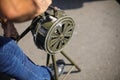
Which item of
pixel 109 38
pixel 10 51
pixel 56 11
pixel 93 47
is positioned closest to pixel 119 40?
pixel 109 38

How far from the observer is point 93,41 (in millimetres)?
3715

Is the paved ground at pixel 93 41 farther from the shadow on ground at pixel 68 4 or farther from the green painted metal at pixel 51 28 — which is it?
the green painted metal at pixel 51 28

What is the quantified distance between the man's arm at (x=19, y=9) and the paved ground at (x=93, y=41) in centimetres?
159

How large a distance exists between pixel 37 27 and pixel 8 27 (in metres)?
0.31

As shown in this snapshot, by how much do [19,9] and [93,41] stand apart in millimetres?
2191

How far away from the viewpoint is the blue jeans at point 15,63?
2279 mm

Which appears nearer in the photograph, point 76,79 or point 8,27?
point 8,27

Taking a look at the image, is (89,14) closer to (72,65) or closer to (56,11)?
(72,65)

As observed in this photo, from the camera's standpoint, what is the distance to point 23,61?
8.23 feet

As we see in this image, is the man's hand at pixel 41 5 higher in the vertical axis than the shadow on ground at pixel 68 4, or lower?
higher

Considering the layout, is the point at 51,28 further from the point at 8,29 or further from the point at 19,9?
the point at 19,9

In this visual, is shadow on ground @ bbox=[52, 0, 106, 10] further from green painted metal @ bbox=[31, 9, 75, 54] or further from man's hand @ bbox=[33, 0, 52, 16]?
man's hand @ bbox=[33, 0, 52, 16]

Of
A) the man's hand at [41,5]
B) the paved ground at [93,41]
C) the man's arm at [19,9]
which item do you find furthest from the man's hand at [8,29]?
the paved ground at [93,41]

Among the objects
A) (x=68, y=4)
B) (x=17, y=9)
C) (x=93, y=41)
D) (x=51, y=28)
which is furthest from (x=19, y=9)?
(x=68, y=4)
